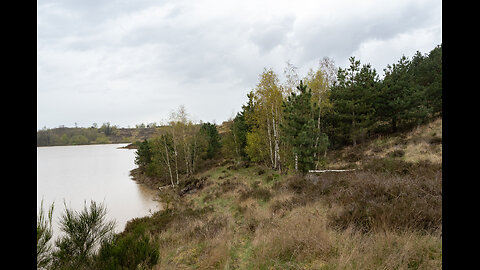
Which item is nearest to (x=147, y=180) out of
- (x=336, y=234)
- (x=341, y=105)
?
(x=341, y=105)

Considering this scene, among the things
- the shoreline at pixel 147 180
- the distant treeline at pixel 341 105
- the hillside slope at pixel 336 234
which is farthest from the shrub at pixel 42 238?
the shoreline at pixel 147 180

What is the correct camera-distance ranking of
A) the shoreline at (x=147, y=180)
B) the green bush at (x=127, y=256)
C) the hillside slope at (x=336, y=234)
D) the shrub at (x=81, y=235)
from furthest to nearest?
the shoreline at (x=147, y=180), the shrub at (x=81, y=235), the green bush at (x=127, y=256), the hillside slope at (x=336, y=234)

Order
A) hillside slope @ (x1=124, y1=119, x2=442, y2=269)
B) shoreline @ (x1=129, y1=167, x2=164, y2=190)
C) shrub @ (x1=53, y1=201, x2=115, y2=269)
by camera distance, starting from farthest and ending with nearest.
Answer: shoreline @ (x1=129, y1=167, x2=164, y2=190)
shrub @ (x1=53, y1=201, x2=115, y2=269)
hillside slope @ (x1=124, y1=119, x2=442, y2=269)

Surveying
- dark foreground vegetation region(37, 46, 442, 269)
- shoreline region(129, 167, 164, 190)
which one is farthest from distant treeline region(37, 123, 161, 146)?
dark foreground vegetation region(37, 46, 442, 269)

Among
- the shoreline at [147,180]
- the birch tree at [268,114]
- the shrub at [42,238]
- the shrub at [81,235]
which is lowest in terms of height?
the shoreline at [147,180]

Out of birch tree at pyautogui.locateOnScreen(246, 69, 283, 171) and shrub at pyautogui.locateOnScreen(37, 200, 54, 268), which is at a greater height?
birch tree at pyautogui.locateOnScreen(246, 69, 283, 171)

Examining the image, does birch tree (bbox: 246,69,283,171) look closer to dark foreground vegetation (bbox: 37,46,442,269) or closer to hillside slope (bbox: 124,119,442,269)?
dark foreground vegetation (bbox: 37,46,442,269)

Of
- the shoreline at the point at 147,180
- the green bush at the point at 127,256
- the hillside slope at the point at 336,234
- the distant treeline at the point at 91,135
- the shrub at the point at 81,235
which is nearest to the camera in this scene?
the hillside slope at the point at 336,234

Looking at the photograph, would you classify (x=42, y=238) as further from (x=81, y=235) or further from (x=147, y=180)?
(x=147, y=180)

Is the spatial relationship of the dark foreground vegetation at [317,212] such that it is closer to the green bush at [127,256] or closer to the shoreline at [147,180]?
the green bush at [127,256]

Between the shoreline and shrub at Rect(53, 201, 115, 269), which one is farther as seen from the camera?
the shoreline

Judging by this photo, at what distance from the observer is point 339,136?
21422mm

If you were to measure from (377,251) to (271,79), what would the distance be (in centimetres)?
1533

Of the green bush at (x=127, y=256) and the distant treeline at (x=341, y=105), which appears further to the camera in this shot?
A: the distant treeline at (x=341, y=105)
